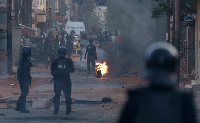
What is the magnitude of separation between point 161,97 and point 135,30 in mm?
36085

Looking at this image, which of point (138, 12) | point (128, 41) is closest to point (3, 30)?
point (128, 41)

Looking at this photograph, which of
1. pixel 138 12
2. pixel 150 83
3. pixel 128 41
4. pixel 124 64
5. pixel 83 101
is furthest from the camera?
pixel 138 12

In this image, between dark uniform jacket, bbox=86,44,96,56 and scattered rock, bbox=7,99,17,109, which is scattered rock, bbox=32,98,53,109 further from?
dark uniform jacket, bbox=86,44,96,56

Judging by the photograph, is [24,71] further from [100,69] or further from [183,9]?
[100,69]

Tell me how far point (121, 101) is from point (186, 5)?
767 centimetres

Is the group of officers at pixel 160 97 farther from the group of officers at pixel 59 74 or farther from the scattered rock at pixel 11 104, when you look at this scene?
the scattered rock at pixel 11 104

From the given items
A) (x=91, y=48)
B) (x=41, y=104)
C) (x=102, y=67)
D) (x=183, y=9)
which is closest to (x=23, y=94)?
(x=41, y=104)

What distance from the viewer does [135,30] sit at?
131 feet

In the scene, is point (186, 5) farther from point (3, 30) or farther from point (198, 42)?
point (3, 30)

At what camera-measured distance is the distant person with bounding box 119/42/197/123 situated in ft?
12.9

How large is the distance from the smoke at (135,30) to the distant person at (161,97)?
2643 centimetres

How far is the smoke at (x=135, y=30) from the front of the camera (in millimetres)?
33422

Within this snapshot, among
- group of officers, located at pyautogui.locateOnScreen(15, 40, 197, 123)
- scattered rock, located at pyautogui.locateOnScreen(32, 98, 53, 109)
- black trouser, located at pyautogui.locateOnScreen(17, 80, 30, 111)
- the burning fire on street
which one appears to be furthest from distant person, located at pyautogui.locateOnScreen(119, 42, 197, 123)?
the burning fire on street

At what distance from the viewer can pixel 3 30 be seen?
24.2 metres
